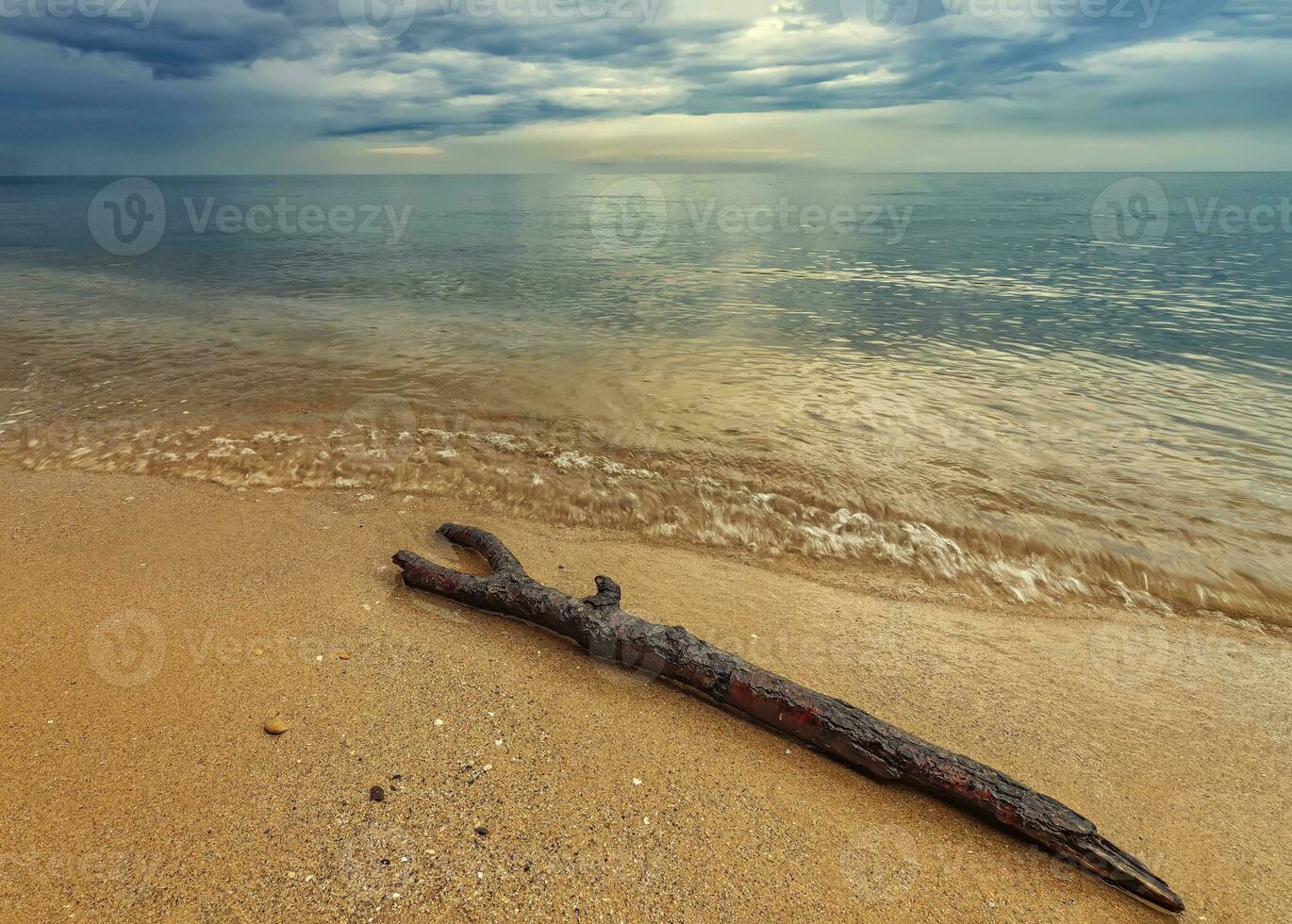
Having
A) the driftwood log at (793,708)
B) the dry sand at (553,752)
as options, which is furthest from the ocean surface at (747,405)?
the driftwood log at (793,708)

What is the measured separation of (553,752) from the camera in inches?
123

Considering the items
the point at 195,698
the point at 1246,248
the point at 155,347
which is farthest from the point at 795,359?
the point at 1246,248

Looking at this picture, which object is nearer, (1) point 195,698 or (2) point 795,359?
(1) point 195,698

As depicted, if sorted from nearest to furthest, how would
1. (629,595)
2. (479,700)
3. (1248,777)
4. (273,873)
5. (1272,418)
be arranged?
(273,873) < (1248,777) < (479,700) < (629,595) < (1272,418)

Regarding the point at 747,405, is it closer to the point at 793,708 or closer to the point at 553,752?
the point at 793,708

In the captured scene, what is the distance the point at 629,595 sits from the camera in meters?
4.70

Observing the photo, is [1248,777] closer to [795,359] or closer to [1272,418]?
[1272,418]

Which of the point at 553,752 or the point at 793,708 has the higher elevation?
the point at 793,708

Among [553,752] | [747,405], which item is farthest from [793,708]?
[747,405]

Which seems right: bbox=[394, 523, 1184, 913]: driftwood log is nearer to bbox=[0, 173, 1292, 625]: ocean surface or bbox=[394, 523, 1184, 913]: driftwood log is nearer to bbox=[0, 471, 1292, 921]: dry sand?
bbox=[0, 471, 1292, 921]: dry sand

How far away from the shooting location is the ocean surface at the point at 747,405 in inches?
232

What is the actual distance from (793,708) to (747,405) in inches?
249

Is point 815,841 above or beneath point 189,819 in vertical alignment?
beneath

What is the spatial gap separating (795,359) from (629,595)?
8.13 metres
